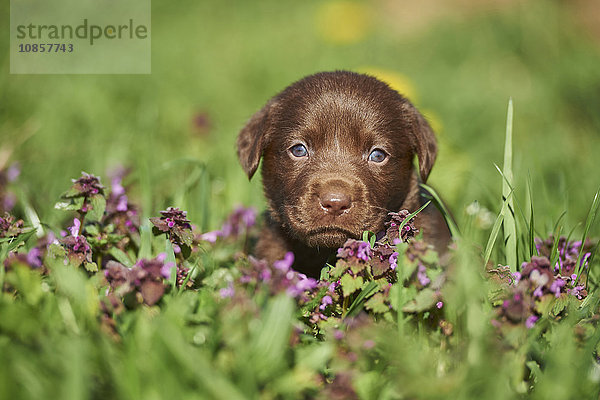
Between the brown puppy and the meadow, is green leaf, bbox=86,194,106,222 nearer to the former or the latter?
the meadow

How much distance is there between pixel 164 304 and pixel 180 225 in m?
0.50

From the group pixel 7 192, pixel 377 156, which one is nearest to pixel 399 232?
pixel 377 156

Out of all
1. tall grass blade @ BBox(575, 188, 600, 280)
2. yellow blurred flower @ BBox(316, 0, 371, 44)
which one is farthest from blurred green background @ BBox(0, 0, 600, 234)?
tall grass blade @ BBox(575, 188, 600, 280)

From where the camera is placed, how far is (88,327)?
211 cm

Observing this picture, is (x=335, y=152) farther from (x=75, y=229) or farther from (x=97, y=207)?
(x=75, y=229)

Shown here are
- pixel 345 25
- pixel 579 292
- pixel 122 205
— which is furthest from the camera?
pixel 345 25

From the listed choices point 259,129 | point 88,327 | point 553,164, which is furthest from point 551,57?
point 88,327

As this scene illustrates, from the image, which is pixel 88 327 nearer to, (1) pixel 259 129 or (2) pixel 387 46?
(1) pixel 259 129

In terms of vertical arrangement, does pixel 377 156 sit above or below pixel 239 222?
above

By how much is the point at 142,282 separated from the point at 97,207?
29.5 inches

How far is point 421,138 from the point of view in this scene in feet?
12.2

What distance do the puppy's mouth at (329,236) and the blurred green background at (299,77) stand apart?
3.09 ft

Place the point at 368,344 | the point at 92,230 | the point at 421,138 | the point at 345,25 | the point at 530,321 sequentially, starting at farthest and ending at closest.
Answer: the point at 345,25, the point at 421,138, the point at 92,230, the point at 530,321, the point at 368,344

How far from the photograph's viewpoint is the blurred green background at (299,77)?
4652 mm
